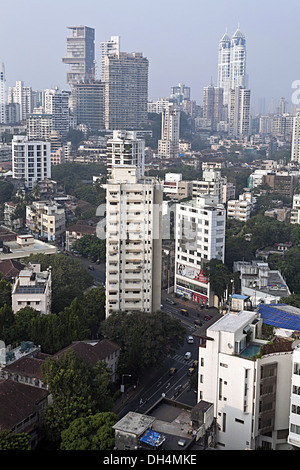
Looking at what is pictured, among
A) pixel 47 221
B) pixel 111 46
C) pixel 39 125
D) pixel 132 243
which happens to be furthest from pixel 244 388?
pixel 111 46

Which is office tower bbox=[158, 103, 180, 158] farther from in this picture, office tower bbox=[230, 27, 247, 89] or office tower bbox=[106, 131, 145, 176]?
office tower bbox=[230, 27, 247, 89]

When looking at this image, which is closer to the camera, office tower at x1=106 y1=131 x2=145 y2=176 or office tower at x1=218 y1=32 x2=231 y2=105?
office tower at x1=106 y1=131 x2=145 y2=176

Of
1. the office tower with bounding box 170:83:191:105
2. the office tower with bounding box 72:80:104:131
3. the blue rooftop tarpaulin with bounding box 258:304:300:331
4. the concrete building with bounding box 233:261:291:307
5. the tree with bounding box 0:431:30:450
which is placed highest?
the office tower with bounding box 170:83:191:105

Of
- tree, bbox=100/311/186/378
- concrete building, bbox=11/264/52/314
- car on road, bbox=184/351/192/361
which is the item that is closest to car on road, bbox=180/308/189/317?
car on road, bbox=184/351/192/361

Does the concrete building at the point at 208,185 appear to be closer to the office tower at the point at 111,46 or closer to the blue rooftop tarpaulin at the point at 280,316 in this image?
the blue rooftop tarpaulin at the point at 280,316

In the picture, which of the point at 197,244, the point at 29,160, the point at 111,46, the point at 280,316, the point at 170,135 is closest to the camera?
the point at 280,316

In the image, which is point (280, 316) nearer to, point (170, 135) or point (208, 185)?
point (208, 185)
